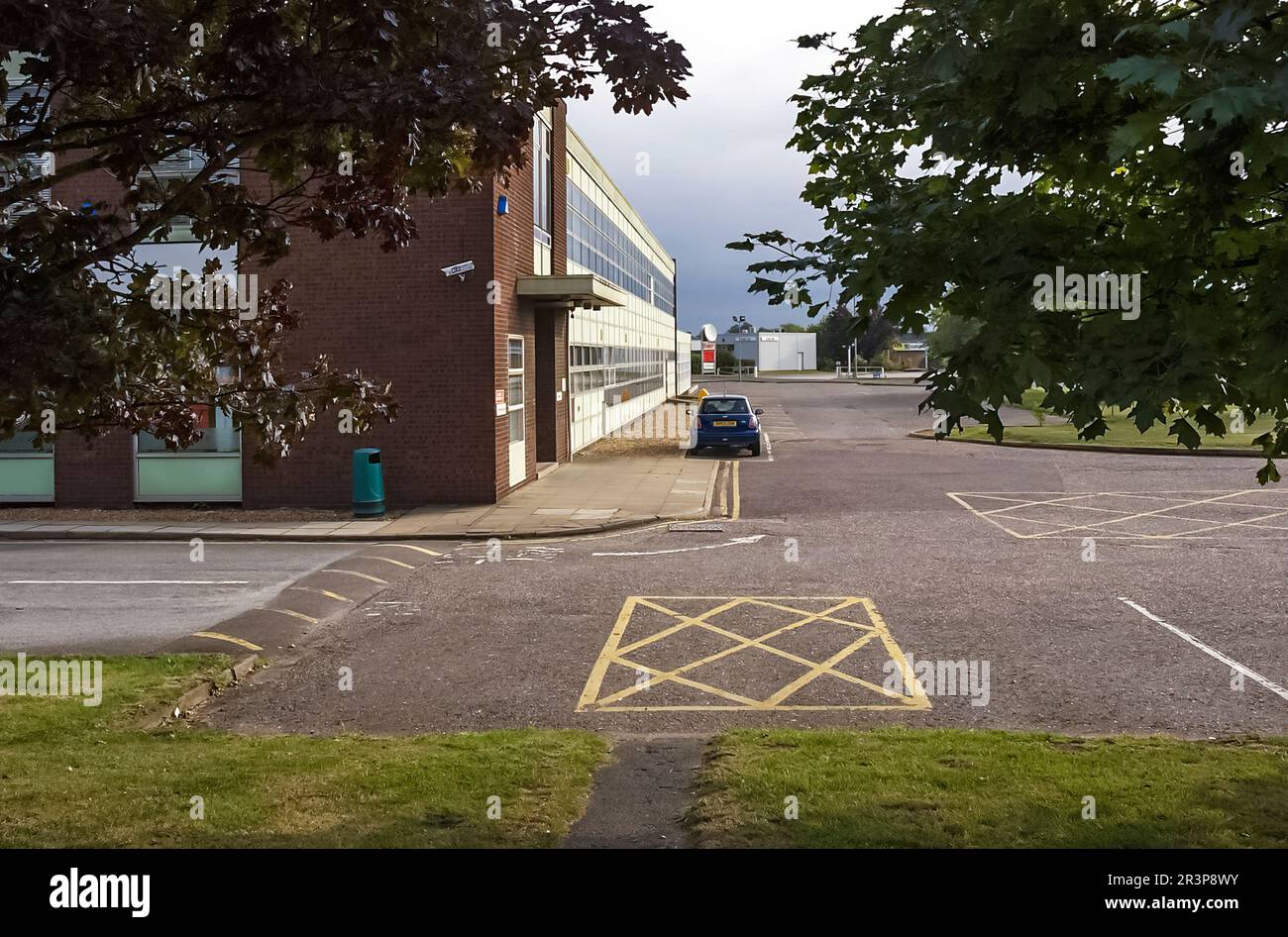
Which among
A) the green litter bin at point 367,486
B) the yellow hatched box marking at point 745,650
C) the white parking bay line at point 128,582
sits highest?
the green litter bin at point 367,486

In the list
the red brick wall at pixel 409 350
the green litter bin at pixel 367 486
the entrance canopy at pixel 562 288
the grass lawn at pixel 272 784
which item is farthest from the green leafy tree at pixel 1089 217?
the entrance canopy at pixel 562 288

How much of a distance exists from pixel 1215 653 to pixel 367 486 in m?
13.1

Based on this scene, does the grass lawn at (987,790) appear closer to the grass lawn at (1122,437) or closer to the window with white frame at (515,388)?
the window with white frame at (515,388)

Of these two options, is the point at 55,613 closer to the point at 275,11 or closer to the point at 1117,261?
the point at 275,11

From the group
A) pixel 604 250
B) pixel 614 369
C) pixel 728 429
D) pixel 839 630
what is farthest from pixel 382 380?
pixel 614 369

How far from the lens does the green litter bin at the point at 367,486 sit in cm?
1866

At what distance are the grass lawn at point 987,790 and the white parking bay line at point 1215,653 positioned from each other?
174 cm

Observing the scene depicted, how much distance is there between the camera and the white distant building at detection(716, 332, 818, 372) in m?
146

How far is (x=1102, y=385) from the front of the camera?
13.4 ft

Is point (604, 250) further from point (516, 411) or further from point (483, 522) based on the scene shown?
point (483, 522)

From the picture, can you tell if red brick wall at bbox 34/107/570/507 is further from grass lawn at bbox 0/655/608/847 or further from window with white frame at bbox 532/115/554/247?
grass lawn at bbox 0/655/608/847

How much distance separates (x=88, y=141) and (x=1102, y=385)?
16.1 feet

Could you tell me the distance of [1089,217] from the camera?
17.2 ft
